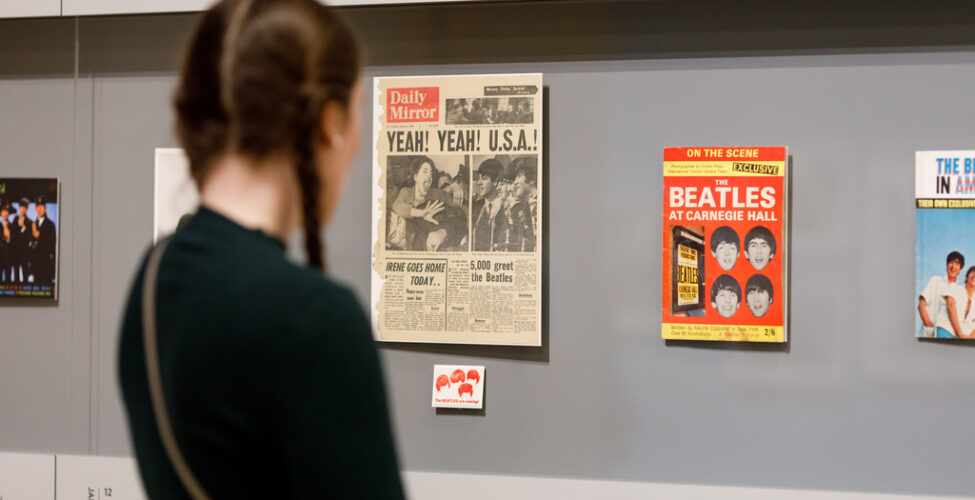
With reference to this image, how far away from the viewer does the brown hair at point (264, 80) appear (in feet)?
2.38

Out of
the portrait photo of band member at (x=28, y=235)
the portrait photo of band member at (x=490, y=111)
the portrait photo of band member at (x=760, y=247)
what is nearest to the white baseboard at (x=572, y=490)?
the portrait photo of band member at (x=760, y=247)

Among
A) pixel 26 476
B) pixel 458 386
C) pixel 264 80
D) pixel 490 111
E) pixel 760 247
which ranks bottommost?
pixel 26 476

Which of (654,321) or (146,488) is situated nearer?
(146,488)

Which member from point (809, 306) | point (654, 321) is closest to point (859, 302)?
point (809, 306)

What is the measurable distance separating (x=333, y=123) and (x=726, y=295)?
127cm

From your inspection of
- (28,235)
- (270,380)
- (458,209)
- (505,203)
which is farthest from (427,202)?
(270,380)

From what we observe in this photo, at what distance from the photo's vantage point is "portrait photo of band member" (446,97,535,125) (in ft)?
6.31

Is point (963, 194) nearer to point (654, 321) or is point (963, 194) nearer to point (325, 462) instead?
point (654, 321)

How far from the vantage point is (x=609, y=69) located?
1930 mm

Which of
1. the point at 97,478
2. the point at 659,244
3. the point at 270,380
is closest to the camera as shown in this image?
the point at 270,380

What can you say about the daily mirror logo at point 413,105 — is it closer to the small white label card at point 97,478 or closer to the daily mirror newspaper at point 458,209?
the daily mirror newspaper at point 458,209

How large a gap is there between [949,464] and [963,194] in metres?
0.54

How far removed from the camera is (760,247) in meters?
1.84

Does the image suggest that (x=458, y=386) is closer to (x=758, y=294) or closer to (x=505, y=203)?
(x=505, y=203)
